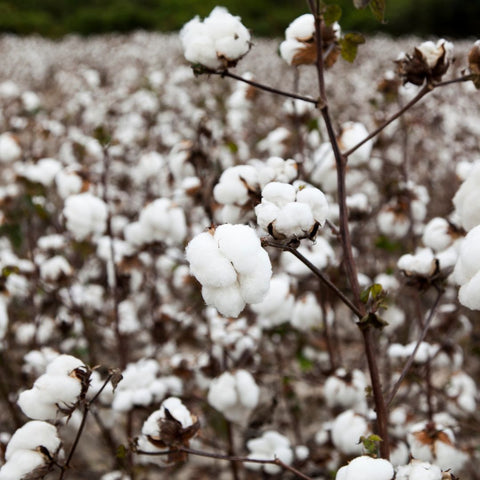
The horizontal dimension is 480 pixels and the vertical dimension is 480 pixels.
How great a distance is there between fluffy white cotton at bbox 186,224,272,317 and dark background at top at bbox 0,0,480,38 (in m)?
16.4

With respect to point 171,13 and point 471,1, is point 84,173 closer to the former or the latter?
point 471,1

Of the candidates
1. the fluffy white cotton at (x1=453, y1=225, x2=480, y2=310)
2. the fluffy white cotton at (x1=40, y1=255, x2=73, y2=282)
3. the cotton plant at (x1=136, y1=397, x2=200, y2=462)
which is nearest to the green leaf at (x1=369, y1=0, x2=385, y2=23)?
the fluffy white cotton at (x1=453, y1=225, x2=480, y2=310)

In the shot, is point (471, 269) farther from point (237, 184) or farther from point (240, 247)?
point (237, 184)

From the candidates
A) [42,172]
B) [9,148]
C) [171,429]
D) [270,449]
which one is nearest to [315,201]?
[171,429]

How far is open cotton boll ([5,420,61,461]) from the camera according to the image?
115 centimetres

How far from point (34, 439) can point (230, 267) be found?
57 centimetres

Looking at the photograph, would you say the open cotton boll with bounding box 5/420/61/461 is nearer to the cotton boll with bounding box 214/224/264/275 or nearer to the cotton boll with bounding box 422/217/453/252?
the cotton boll with bounding box 214/224/264/275

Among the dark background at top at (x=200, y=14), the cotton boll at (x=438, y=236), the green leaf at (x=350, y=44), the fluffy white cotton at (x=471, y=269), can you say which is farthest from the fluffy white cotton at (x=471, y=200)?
the dark background at top at (x=200, y=14)

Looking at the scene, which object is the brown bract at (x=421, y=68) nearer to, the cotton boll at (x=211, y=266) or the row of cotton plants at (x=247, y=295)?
the row of cotton plants at (x=247, y=295)

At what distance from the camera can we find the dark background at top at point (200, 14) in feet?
56.1

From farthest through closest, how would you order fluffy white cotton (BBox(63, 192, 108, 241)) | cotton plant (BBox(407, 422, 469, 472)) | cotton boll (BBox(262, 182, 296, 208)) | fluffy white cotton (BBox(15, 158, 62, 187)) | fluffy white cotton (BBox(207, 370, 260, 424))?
1. fluffy white cotton (BBox(15, 158, 62, 187))
2. fluffy white cotton (BBox(63, 192, 108, 241))
3. fluffy white cotton (BBox(207, 370, 260, 424))
4. cotton plant (BBox(407, 422, 469, 472))
5. cotton boll (BBox(262, 182, 296, 208))

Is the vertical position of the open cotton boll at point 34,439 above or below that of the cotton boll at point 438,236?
below

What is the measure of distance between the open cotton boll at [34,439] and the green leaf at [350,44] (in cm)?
94

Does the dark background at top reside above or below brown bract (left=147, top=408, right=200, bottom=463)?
above
